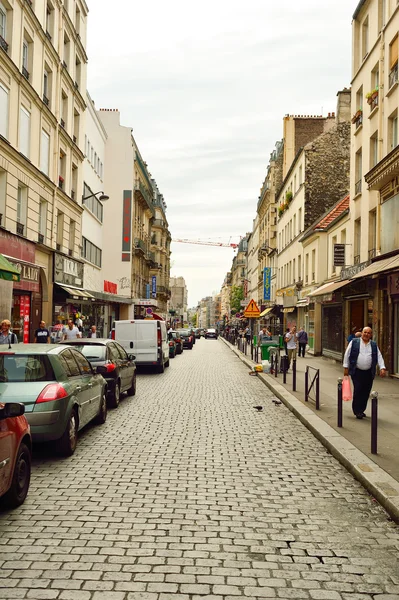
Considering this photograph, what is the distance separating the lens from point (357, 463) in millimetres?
6730

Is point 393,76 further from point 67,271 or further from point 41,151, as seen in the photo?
point 67,271

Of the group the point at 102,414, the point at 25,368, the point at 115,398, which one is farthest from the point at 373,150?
the point at 25,368

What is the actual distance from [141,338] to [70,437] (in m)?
12.5

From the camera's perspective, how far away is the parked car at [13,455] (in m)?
4.70

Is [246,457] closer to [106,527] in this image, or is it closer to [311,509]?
[311,509]

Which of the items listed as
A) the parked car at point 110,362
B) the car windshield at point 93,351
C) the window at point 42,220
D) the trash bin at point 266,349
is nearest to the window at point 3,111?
the window at point 42,220

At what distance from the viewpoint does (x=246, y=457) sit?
24.4ft

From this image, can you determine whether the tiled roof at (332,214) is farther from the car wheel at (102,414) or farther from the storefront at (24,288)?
the car wheel at (102,414)

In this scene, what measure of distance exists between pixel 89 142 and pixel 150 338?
19.8 m

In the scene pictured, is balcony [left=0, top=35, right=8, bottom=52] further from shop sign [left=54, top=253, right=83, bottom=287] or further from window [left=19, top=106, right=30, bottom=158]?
shop sign [left=54, top=253, right=83, bottom=287]

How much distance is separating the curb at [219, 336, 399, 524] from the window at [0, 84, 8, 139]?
44.1ft

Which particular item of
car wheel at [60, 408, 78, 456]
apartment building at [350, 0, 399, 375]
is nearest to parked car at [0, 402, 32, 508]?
car wheel at [60, 408, 78, 456]

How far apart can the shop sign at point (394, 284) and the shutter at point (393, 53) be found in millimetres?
6930

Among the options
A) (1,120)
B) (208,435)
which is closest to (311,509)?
(208,435)
